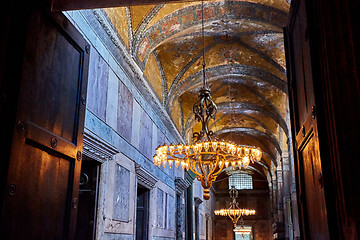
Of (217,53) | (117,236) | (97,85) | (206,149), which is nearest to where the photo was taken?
(97,85)

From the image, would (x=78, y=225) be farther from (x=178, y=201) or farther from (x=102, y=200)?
(x=178, y=201)

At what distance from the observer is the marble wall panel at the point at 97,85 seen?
236 inches

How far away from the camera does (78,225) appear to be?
19.6 ft

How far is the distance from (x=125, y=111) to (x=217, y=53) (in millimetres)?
4575

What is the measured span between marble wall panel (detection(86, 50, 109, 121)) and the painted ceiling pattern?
3.87 feet

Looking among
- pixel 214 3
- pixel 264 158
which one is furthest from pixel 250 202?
pixel 214 3

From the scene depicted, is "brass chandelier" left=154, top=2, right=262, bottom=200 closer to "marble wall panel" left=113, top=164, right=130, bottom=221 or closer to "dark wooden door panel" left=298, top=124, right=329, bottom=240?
"marble wall panel" left=113, top=164, right=130, bottom=221

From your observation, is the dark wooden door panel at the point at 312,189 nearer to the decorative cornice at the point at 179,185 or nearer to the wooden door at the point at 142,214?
the wooden door at the point at 142,214

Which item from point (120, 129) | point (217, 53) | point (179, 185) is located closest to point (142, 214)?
point (120, 129)

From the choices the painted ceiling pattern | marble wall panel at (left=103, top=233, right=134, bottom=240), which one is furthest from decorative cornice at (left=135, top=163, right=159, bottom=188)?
the painted ceiling pattern

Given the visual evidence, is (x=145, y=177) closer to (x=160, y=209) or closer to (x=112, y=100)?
(x=160, y=209)

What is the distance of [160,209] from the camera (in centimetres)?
1031

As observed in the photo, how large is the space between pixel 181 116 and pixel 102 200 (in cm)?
880

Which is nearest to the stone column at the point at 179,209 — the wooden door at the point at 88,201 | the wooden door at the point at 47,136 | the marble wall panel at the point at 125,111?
the marble wall panel at the point at 125,111
